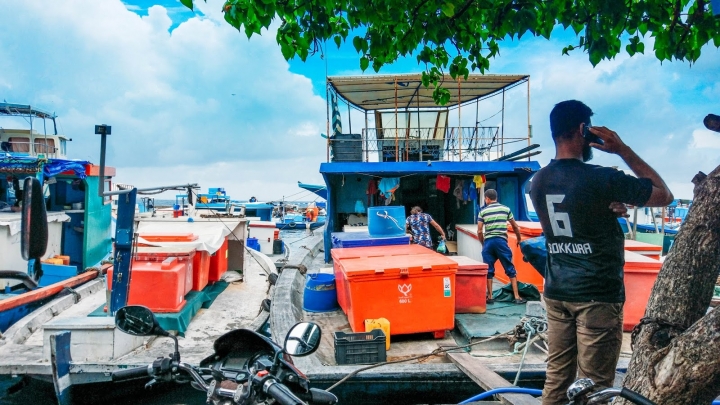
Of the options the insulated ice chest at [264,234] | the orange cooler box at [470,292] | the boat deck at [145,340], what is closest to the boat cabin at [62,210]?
the boat deck at [145,340]

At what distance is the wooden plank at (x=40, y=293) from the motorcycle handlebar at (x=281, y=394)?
8437 millimetres

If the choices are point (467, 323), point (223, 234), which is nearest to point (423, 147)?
point (223, 234)

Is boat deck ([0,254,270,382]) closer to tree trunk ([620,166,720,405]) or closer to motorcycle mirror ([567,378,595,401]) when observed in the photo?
motorcycle mirror ([567,378,595,401])

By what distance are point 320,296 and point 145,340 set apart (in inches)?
99.3

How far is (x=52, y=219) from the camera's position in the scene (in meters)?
11.5

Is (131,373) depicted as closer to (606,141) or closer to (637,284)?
(606,141)

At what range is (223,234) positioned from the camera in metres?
8.60

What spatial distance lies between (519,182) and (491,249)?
16.7ft

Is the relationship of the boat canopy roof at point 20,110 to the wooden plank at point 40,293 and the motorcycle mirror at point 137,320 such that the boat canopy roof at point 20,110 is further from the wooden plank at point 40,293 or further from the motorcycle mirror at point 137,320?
the motorcycle mirror at point 137,320

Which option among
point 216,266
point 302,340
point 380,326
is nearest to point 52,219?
point 216,266

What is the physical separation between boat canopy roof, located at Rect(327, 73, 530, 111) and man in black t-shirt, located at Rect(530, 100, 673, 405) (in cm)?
679

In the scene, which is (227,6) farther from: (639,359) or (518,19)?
(639,359)

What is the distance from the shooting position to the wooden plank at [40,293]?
309 inches

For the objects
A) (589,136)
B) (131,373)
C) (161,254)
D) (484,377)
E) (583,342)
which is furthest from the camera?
(161,254)
